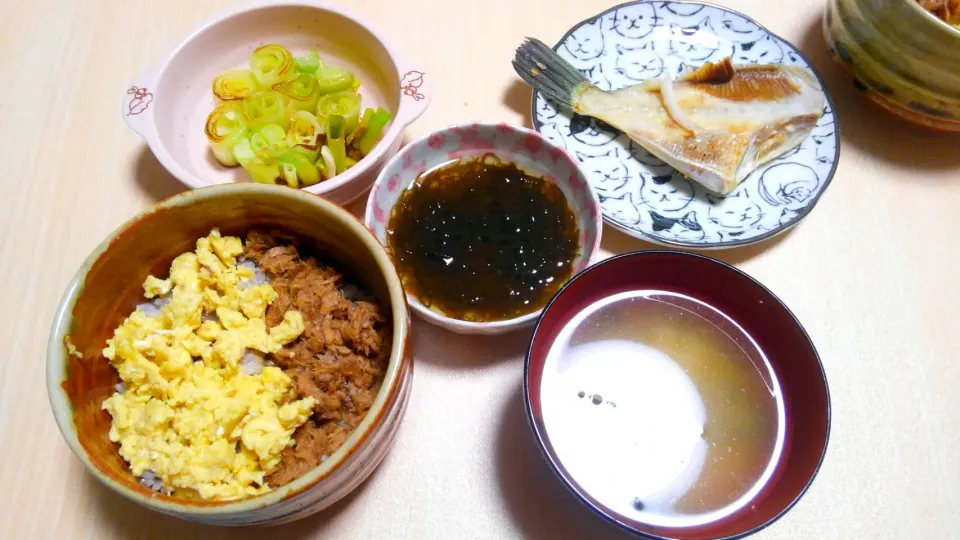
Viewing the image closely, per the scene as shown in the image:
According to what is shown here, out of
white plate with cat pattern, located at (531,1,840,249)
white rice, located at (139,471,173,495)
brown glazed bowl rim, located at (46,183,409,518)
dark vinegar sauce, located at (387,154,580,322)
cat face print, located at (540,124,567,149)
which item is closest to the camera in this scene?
brown glazed bowl rim, located at (46,183,409,518)

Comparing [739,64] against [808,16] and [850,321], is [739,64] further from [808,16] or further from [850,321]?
[850,321]

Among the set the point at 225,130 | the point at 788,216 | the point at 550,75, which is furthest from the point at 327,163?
the point at 788,216

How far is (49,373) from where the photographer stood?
0.78 metres

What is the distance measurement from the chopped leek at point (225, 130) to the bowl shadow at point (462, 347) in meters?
0.52

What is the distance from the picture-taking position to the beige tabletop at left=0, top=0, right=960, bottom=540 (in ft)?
3.31

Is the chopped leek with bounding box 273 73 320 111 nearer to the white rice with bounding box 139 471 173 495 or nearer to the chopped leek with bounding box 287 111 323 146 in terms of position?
the chopped leek with bounding box 287 111 323 146

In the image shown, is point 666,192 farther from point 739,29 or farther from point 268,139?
point 268,139

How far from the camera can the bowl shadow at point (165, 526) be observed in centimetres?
97

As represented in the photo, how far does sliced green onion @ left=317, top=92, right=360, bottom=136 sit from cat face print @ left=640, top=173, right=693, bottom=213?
1.94 ft

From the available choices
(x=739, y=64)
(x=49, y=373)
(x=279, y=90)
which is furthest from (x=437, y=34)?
(x=49, y=373)

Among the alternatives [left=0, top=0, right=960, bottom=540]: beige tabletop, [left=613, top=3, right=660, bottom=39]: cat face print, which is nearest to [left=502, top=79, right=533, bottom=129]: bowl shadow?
[left=0, top=0, right=960, bottom=540]: beige tabletop

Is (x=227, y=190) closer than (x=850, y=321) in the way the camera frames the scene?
Yes

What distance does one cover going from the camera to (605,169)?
130 centimetres

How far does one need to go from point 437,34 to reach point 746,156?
0.74m
